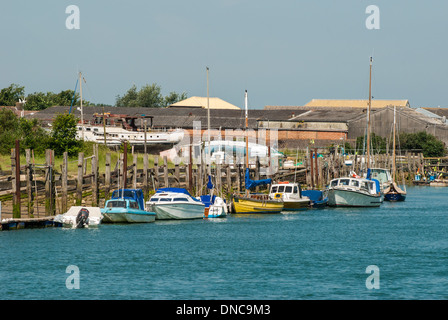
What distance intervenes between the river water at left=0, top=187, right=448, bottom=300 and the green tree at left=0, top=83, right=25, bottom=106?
340 feet

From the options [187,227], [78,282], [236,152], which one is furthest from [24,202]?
[236,152]

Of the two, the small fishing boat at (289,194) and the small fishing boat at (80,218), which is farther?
the small fishing boat at (289,194)

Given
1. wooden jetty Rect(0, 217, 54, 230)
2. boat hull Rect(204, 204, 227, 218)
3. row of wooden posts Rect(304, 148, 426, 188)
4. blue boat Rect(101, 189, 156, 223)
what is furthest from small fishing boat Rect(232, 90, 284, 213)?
wooden jetty Rect(0, 217, 54, 230)

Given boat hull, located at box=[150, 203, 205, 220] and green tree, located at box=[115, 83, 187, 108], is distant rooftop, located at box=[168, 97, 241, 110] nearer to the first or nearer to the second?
green tree, located at box=[115, 83, 187, 108]


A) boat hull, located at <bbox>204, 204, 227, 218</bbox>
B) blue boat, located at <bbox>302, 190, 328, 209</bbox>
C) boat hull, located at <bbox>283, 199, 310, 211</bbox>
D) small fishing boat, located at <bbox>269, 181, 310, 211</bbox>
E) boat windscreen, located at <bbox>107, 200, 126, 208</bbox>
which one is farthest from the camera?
blue boat, located at <bbox>302, 190, 328, 209</bbox>

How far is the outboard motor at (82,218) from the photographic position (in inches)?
1796

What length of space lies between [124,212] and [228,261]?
43.2 feet

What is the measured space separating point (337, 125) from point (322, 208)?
5056 cm

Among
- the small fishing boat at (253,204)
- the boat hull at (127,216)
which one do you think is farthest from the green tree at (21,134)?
the boat hull at (127,216)

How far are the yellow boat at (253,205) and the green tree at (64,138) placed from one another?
20.8 meters

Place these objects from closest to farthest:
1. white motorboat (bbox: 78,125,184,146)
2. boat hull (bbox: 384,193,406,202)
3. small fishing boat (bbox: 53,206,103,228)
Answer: small fishing boat (bbox: 53,206,103,228), boat hull (bbox: 384,193,406,202), white motorboat (bbox: 78,125,184,146)

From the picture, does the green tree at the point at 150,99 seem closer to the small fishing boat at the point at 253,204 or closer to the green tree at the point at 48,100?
the green tree at the point at 48,100

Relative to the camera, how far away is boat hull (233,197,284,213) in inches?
2217

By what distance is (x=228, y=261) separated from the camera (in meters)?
36.2
